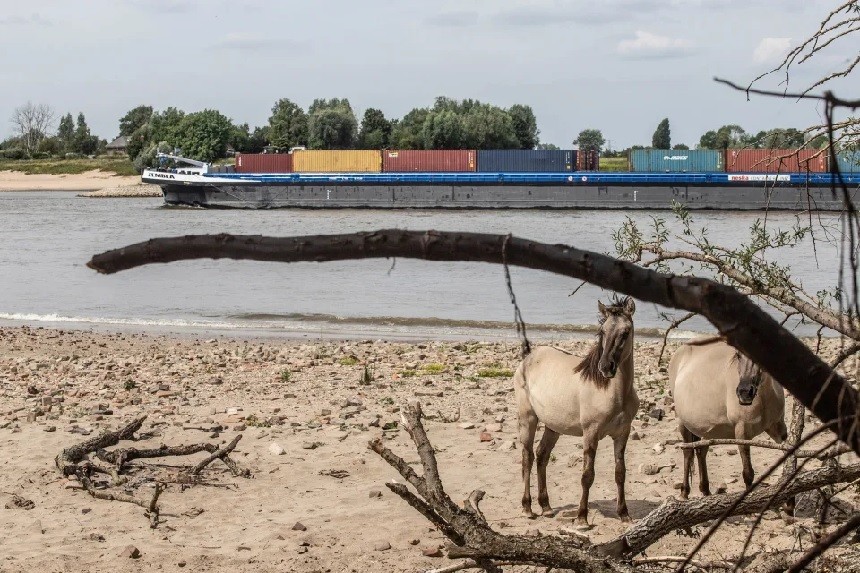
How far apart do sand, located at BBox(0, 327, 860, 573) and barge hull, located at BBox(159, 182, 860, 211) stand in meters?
51.7

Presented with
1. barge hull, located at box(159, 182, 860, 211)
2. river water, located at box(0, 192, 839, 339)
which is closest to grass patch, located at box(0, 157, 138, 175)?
barge hull, located at box(159, 182, 860, 211)

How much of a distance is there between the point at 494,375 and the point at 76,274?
25.7 meters

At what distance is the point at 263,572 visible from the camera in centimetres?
645

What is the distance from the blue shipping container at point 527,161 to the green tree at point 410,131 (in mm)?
43255

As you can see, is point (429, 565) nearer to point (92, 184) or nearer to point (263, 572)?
point (263, 572)

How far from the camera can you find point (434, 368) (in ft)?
47.9

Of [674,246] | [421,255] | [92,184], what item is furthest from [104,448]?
[92,184]

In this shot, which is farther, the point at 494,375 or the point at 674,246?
the point at 674,246

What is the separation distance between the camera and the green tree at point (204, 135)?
397ft

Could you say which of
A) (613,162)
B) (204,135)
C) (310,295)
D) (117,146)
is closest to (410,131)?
(204,135)

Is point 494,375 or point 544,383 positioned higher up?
point 544,383

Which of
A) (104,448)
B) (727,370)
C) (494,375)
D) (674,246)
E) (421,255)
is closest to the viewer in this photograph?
(421,255)

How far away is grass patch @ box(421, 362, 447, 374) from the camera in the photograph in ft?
47.0

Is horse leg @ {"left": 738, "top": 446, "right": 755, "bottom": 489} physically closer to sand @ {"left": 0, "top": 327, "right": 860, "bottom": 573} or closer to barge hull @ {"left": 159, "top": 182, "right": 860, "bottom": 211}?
sand @ {"left": 0, "top": 327, "right": 860, "bottom": 573}
